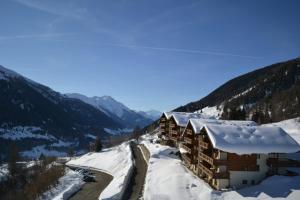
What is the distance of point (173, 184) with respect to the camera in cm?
5100

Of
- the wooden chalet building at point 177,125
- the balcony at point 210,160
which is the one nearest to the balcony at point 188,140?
the balcony at point 210,160

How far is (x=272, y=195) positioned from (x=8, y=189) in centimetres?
8089

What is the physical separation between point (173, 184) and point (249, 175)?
11.2 meters

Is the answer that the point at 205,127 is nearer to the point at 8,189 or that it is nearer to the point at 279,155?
the point at 279,155

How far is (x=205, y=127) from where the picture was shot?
2000 inches

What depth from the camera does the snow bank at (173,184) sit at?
4669 centimetres

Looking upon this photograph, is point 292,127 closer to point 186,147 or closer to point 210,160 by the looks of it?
point 186,147

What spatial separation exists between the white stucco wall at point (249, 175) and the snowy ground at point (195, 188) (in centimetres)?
149

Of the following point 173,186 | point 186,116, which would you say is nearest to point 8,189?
point 186,116

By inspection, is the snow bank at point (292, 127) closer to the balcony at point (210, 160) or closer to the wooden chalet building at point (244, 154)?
the wooden chalet building at point (244, 154)

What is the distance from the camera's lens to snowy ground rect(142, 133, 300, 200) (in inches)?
1654

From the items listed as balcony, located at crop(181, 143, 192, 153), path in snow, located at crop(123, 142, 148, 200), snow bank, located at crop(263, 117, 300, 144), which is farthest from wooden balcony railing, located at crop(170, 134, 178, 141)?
snow bank, located at crop(263, 117, 300, 144)

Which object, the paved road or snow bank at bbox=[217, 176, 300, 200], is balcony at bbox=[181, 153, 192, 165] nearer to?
the paved road

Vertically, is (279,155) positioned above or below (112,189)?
above
